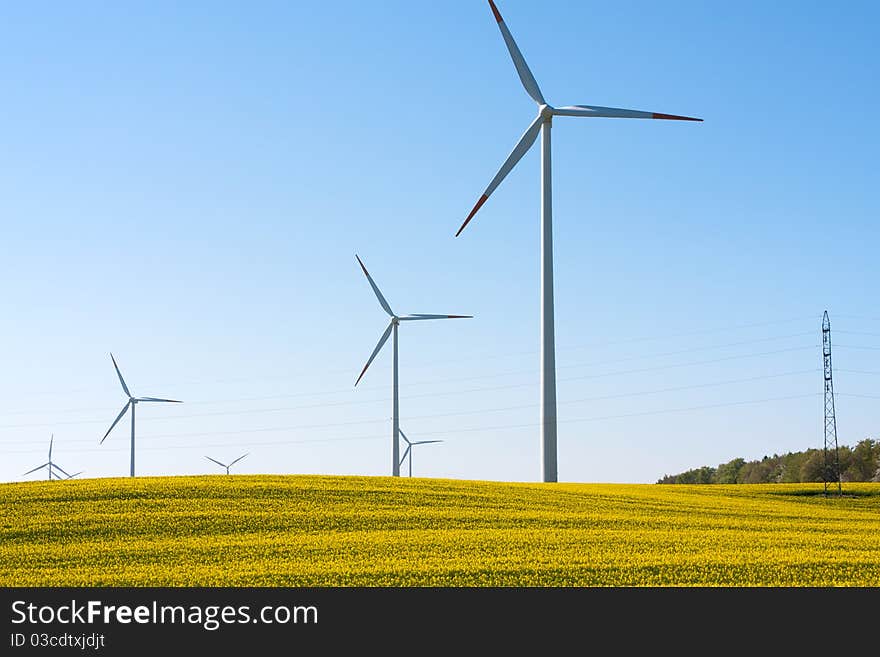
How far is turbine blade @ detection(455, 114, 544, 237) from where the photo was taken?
54.5 metres

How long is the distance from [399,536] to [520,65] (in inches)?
1594

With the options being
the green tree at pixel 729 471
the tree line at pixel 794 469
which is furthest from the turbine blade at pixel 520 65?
the green tree at pixel 729 471

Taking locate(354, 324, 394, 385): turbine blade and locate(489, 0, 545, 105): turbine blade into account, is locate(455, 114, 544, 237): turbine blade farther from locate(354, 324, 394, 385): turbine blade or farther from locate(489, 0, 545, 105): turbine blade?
locate(354, 324, 394, 385): turbine blade

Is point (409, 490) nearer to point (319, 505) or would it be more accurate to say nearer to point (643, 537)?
point (319, 505)

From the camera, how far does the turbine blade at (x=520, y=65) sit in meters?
59.1

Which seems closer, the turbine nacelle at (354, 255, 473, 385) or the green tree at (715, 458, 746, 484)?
the turbine nacelle at (354, 255, 473, 385)

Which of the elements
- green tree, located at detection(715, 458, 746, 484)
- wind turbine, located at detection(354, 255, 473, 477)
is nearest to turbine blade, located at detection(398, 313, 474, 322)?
wind turbine, located at detection(354, 255, 473, 477)

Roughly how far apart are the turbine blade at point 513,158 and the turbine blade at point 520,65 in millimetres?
1745

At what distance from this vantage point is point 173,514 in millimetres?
30844

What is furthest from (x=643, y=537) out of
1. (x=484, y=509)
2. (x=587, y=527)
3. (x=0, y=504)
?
(x=0, y=504)

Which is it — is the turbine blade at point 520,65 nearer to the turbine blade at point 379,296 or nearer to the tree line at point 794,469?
the turbine blade at point 379,296

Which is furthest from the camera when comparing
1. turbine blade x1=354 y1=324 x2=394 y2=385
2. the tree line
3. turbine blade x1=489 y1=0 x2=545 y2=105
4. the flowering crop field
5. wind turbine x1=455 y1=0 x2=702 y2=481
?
the tree line

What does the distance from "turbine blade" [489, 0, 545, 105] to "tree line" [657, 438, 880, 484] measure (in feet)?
149

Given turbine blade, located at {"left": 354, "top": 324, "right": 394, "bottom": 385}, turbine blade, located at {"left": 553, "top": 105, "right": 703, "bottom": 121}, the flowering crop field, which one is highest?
turbine blade, located at {"left": 553, "top": 105, "right": 703, "bottom": 121}
